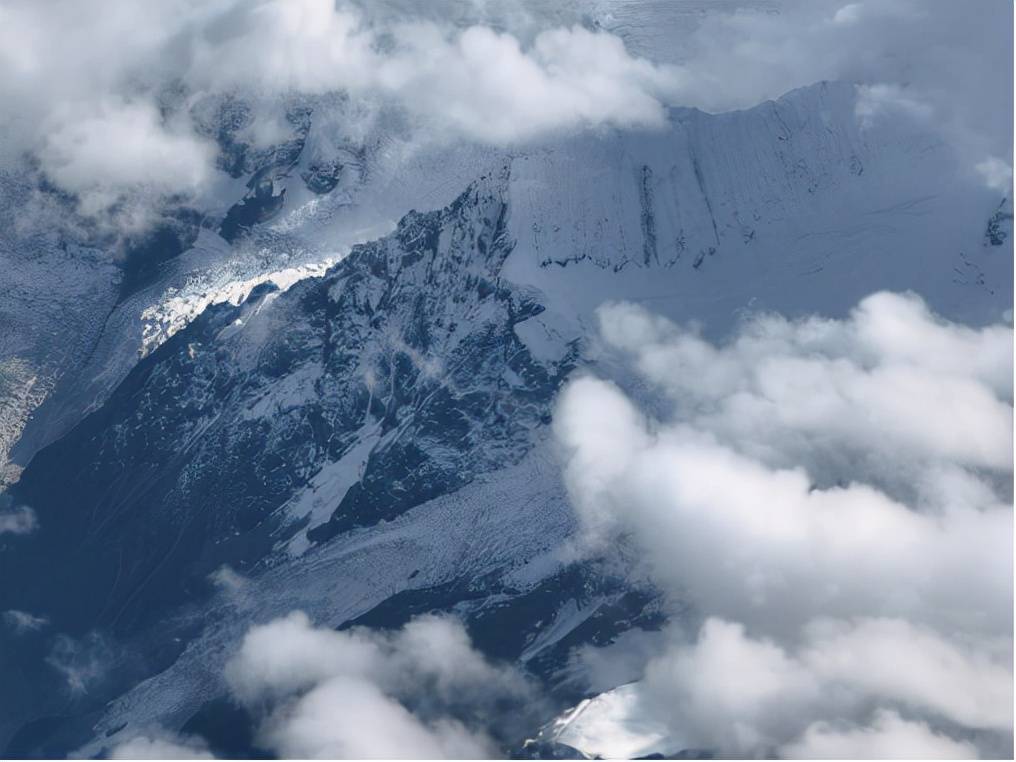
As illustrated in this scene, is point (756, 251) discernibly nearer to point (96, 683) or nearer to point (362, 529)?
point (362, 529)

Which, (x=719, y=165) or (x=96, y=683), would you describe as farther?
(x=719, y=165)

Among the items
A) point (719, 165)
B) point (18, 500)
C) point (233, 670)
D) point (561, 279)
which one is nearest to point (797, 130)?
point (719, 165)

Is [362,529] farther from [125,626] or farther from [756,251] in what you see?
[756,251]

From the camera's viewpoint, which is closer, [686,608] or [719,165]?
[686,608]

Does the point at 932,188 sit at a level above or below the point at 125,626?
Result: above

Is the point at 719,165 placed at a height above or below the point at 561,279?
above

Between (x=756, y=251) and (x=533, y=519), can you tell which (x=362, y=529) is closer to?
(x=533, y=519)

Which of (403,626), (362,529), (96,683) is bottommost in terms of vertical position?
(96,683)

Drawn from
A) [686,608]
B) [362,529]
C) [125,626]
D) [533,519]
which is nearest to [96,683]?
[125,626]

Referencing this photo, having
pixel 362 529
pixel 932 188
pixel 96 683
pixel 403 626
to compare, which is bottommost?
pixel 96 683
